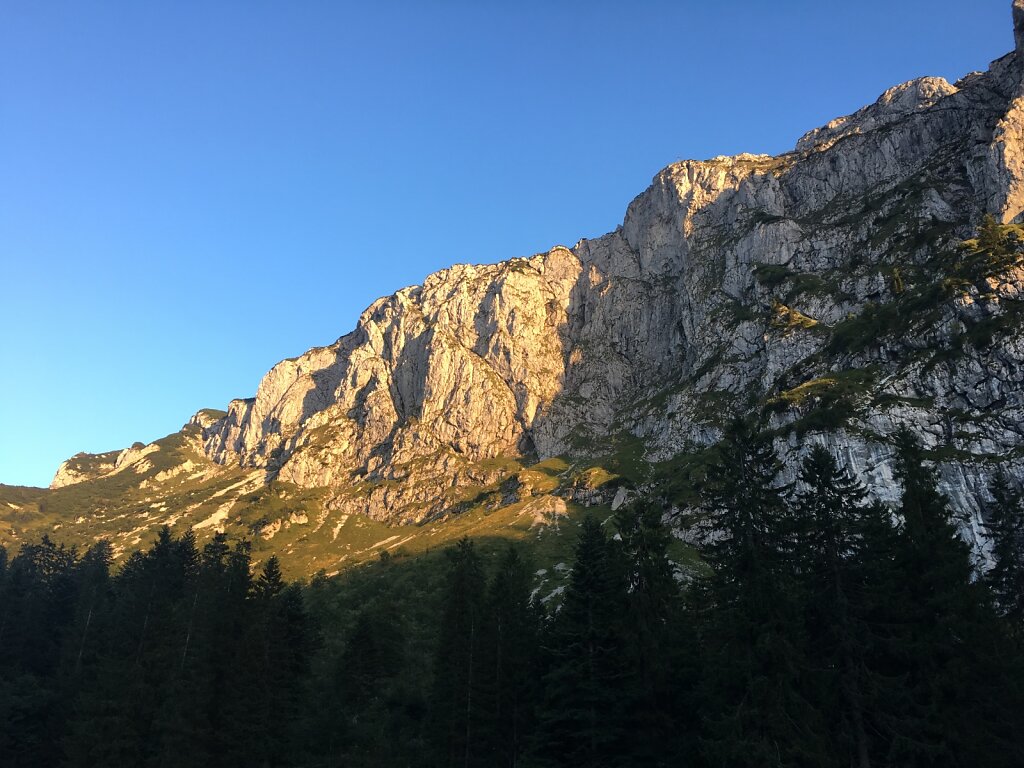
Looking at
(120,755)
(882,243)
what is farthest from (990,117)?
(120,755)

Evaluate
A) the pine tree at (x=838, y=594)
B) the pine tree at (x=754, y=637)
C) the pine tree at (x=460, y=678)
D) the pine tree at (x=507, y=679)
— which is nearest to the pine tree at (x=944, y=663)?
the pine tree at (x=838, y=594)

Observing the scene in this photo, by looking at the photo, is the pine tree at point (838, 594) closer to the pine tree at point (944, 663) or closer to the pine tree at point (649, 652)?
the pine tree at point (944, 663)

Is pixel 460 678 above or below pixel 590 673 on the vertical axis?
below

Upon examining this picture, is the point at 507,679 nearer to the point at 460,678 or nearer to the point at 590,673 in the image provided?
the point at 460,678

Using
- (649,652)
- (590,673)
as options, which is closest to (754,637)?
(649,652)

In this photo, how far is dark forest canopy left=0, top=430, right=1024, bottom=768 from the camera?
115ft

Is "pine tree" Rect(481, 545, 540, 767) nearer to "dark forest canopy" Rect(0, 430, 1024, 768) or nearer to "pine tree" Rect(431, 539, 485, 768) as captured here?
"dark forest canopy" Rect(0, 430, 1024, 768)

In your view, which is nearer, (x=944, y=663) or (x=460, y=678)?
(x=944, y=663)

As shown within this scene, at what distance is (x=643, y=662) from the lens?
43.6 meters

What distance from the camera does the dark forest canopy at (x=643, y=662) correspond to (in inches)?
1380

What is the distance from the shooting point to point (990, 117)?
197 m

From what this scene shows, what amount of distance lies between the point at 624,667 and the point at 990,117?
23171cm

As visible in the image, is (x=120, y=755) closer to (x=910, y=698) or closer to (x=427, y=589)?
(x=910, y=698)

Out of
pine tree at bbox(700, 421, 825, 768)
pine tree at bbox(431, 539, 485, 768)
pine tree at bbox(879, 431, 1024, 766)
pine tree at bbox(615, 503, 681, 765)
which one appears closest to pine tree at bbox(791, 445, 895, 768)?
pine tree at bbox(879, 431, 1024, 766)
